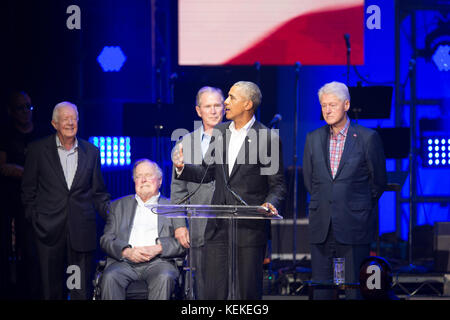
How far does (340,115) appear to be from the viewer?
5.23 meters

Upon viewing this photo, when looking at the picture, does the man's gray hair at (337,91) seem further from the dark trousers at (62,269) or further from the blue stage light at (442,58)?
the blue stage light at (442,58)

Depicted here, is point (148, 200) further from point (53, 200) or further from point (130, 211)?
point (53, 200)

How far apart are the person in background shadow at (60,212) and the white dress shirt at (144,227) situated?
1.14ft

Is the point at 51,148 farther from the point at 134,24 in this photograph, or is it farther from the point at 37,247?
the point at 134,24

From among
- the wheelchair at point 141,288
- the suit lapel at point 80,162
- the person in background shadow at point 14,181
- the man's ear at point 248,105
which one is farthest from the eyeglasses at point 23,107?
the man's ear at point 248,105

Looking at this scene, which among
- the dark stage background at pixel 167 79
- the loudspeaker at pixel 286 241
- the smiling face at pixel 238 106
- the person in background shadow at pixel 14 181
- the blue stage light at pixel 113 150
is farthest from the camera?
the loudspeaker at pixel 286 241

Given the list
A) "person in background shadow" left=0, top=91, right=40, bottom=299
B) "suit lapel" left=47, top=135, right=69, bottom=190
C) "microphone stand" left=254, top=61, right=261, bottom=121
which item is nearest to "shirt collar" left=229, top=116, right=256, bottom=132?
"suit lapel" left=47, top=135, right=69, bottom=190

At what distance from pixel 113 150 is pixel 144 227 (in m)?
1.85

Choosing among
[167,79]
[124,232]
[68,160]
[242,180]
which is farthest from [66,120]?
[167,79]

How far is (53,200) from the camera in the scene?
18.4ft

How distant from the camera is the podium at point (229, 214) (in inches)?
163

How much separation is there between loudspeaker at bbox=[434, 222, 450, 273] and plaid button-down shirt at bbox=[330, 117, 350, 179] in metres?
1.94
